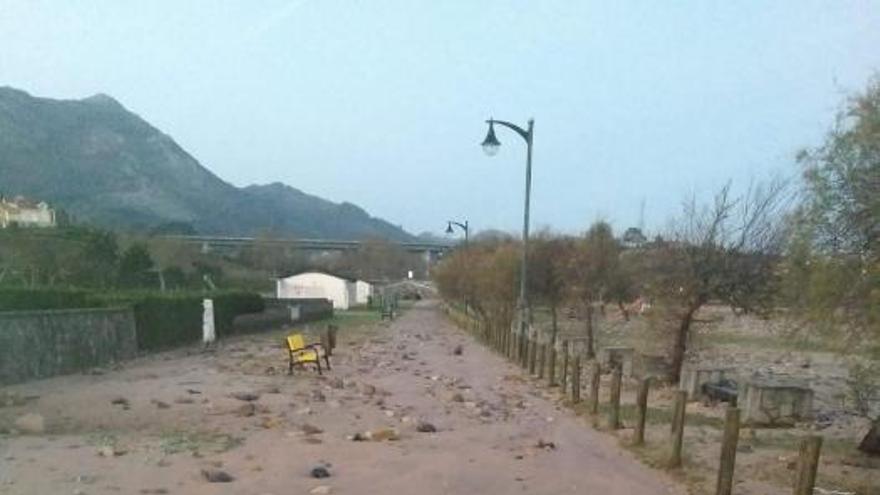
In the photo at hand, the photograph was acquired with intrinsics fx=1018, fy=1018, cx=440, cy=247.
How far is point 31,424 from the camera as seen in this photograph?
14.8 metres

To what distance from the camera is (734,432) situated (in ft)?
34.1

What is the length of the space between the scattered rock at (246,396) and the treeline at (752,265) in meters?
10.0

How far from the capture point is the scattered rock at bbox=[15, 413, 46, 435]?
1465cm

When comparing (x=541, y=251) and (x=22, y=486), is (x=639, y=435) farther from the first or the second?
(x=541, y=251)

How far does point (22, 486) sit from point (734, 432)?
7299 millimetres

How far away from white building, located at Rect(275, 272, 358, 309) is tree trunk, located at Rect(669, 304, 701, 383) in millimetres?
94210

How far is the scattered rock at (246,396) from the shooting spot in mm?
19734

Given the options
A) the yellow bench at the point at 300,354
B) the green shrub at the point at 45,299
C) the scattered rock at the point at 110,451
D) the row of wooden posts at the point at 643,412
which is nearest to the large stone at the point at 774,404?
the row of wooden posts at the point at 643,412

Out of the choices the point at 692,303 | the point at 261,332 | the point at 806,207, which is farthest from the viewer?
the point at 261,332

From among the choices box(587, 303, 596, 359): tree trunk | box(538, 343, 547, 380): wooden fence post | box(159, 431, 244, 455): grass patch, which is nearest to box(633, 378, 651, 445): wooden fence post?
box(159, 431, 244, 455): grass patch

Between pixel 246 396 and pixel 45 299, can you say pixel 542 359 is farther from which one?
pixel 45 299

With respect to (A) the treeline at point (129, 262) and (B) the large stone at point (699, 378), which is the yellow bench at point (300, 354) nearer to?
(B) the large stone at point (699, 378)

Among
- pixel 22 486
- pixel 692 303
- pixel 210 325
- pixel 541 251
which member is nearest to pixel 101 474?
pixel 22 486

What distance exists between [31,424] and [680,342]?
16284 millimetres
